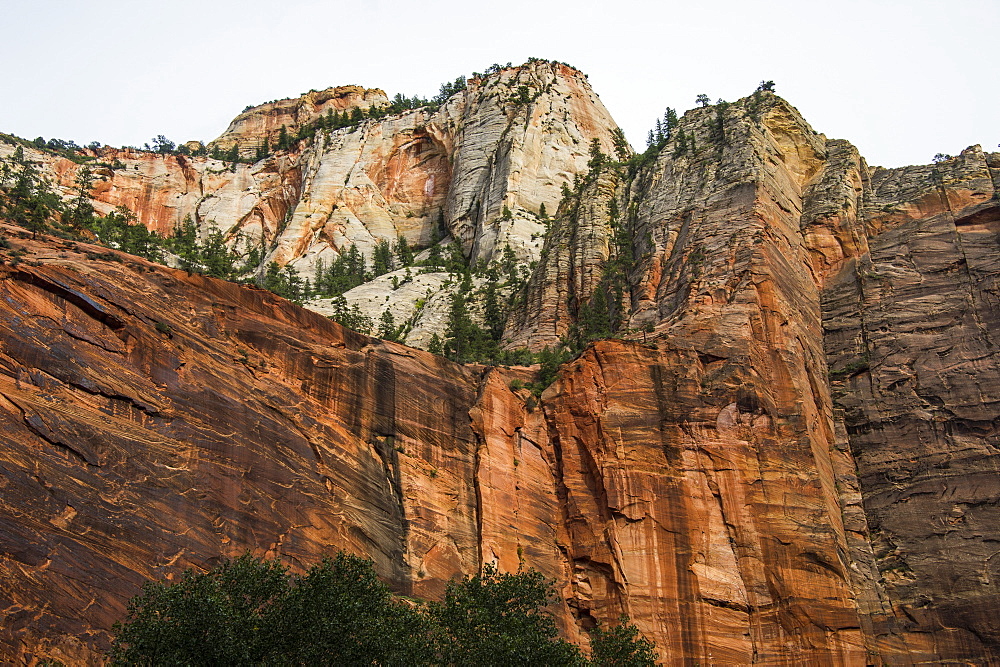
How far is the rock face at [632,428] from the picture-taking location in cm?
3372

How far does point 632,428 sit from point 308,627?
25.2 m

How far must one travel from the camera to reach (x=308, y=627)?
26.9 meters

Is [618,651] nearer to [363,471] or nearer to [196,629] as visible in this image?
[363,471]

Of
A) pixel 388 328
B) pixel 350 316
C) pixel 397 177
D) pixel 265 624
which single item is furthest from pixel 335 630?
pixel 397 177

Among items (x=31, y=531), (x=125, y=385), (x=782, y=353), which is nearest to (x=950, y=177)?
(x=782, y=353)

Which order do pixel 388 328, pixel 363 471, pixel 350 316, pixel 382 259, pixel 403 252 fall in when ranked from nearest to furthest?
pixel 363 471
pixel 350 316
pixel 388 328
pixel 382 259
pixel 403 252

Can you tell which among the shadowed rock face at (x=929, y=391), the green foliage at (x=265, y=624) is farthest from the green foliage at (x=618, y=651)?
the shadowed rock face at (x=929, y=391)

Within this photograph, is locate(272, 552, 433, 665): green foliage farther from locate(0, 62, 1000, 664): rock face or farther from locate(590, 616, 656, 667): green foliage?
locate(590, 616, 656, 667): green foliage

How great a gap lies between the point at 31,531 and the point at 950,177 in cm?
5466

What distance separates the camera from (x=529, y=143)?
3472 inches

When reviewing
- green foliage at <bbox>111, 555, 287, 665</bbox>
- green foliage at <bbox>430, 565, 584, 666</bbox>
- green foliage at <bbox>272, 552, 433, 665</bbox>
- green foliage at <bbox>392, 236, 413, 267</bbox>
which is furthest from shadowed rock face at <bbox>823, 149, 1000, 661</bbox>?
green foliage at <bbox>392, 236, 413, 267</bbox>

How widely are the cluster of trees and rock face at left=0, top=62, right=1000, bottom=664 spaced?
425cm

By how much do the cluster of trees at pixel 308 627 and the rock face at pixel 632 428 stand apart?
4.25 m

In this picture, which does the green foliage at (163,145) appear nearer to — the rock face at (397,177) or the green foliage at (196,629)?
the rock face at (397,177)
